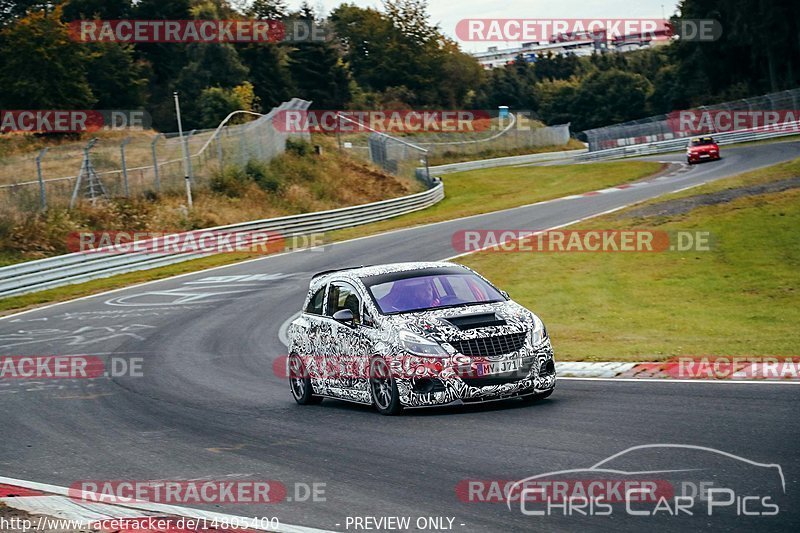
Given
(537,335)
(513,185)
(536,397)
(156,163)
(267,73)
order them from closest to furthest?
1. (537,335)
2. (536,397)
3. (156,163)
4. (513,185)
5. (267,73)

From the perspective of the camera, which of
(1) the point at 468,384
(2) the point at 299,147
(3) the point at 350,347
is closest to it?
(1) the point at 468,384

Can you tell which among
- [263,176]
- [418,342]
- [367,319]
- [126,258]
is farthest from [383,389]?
[263,176]

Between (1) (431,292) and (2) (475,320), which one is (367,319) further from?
(2) (475,320)

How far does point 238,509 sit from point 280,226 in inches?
1270

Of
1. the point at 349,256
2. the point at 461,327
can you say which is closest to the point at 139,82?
the point at 349,256

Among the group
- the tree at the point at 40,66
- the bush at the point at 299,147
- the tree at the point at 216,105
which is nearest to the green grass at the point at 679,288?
the bush at the point at 299,147

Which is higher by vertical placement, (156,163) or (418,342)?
(156,163)

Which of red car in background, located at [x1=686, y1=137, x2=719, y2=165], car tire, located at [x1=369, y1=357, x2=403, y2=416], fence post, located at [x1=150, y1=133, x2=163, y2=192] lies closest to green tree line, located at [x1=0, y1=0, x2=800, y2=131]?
fence post, located at [x1=150, y1=133, x2=163, y2=192]

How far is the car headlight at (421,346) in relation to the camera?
10.4 metres

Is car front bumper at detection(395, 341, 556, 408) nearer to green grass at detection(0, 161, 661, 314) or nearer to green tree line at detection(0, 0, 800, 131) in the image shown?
green grass at detection(0, 161, 661, 314)

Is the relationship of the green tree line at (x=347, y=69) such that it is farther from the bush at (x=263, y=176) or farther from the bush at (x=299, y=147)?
the bush at (x=263, y=176)

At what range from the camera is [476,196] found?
56.2 m

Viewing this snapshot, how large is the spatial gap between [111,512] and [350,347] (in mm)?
4602

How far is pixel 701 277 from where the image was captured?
23.9 m
